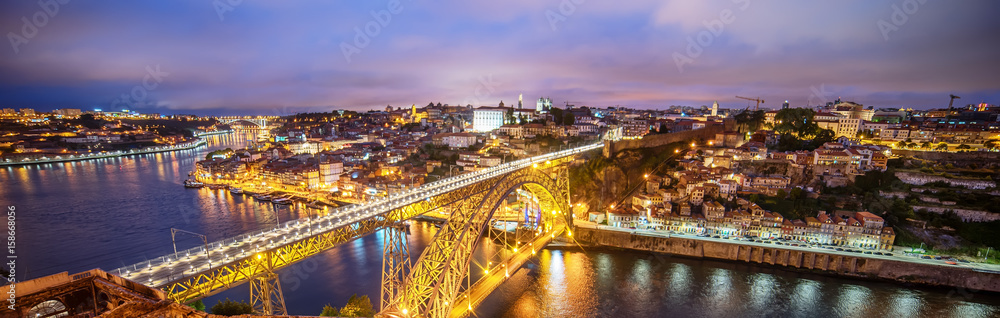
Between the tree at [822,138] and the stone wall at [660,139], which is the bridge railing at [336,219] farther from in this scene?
the tree at [822,138]

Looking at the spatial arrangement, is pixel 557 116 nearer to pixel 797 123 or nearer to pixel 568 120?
pixel 568 120

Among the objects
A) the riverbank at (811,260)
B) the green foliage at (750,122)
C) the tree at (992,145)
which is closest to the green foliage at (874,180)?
the riverbank at (811,260)

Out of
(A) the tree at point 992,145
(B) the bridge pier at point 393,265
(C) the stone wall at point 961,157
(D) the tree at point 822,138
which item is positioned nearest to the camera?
(B) the bridge pier at point 393,265

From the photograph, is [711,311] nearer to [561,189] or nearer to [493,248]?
[561,189]

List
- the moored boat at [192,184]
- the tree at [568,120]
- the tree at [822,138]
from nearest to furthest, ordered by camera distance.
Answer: the tree at [822,138] < the moored boat at [192,184] < the tree at [568,120]

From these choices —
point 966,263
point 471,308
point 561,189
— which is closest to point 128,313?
point 471,308

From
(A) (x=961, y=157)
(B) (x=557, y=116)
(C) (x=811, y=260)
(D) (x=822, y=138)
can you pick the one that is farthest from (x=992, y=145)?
(B) (x=557, y=116)
